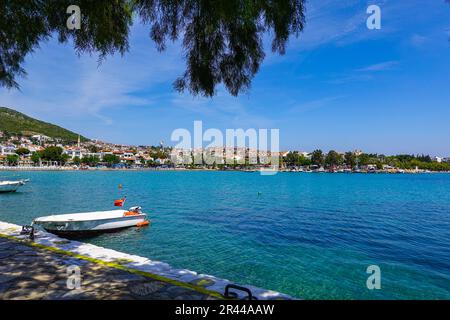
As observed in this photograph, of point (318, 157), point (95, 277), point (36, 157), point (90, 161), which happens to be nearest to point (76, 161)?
point (90, 161)

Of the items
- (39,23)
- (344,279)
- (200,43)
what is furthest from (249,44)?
(344,279)

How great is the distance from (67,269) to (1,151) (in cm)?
18586

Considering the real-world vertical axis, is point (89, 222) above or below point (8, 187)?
below

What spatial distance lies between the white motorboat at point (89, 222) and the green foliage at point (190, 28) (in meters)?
14.9

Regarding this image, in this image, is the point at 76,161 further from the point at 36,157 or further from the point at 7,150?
the point at 7,150

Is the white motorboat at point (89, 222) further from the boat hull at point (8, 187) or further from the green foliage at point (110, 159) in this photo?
the green foliage at point (110, 159)

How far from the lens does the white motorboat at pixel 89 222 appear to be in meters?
17.4

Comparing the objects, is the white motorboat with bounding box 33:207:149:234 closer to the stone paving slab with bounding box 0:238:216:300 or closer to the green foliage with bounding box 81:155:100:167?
the stone paving slab with bounding box 0:238:216:300

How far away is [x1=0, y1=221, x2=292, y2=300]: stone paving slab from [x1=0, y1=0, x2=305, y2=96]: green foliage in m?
4.18

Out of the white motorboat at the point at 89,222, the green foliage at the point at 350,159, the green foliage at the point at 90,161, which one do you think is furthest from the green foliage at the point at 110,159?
the white motorboat at the point at 89,222

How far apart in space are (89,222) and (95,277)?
41.6 feet

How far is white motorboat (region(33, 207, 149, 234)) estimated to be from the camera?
17.4 meters

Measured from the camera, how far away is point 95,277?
21.7 ft
